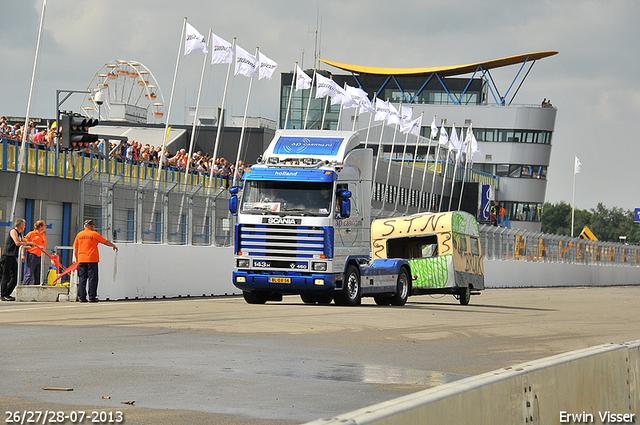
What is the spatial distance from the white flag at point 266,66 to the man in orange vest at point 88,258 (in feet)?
70.6

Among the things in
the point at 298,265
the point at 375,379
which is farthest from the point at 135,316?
the point at 375,379

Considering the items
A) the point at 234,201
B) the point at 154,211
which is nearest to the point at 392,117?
the point at 154,211

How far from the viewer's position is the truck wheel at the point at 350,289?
23498 mm

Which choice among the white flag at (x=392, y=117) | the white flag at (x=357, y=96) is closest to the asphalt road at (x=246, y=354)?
the white flag at (x=357, y=96)

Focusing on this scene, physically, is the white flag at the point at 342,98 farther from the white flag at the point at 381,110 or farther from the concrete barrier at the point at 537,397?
the concrete barrier at the point at 537,397

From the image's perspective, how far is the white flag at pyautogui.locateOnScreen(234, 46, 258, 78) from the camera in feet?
139

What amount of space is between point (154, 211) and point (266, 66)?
729 inches

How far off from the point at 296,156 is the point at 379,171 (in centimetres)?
6242

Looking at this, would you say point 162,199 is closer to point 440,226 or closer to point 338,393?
point 440,226

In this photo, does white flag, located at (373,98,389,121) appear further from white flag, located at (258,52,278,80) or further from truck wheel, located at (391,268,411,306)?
truck wheel, located at (391,268,411,306)

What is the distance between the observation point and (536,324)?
1977 centimetres

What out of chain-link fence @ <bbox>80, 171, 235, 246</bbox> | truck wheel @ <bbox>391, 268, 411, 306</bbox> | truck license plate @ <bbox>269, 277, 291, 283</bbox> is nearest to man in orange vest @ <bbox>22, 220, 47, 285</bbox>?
chain-link fence @ <bbox>80, 171, 235, 246</bbox>

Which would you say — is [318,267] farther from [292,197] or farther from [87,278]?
[87,278]

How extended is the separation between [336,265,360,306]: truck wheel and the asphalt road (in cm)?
104
